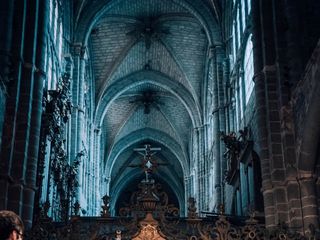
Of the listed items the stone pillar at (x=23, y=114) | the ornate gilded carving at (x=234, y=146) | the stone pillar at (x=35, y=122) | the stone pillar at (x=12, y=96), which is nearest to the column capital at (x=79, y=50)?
the ornate gilded carving at (x=234, y=146)

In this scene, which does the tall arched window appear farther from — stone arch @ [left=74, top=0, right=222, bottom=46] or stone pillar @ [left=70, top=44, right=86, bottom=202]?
stone pillar @ [left=70, top=44, right=86, bottom=202]

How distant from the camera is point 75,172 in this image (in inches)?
1079

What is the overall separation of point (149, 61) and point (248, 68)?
16.7m

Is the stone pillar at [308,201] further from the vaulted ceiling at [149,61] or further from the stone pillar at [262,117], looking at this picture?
the vaulted ceiling at [149,61]

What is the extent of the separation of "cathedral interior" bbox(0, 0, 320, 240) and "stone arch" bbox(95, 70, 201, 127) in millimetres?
89

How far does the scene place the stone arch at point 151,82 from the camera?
1596 inches

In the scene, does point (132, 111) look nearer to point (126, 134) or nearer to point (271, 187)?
point (126, 134)

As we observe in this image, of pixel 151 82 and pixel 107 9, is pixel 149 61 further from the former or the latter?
pixel 107 9

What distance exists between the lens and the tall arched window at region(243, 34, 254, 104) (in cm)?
2417

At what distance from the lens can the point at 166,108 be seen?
1848 inches

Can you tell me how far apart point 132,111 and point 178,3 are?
1595 centimetres

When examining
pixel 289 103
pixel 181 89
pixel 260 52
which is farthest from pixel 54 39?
pixel 181 89

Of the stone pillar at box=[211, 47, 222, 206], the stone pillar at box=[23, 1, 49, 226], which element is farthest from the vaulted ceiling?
the stone pillar at box=[23, 1, 49, 226]

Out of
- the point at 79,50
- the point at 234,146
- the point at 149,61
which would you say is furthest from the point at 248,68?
the point at 149,61
